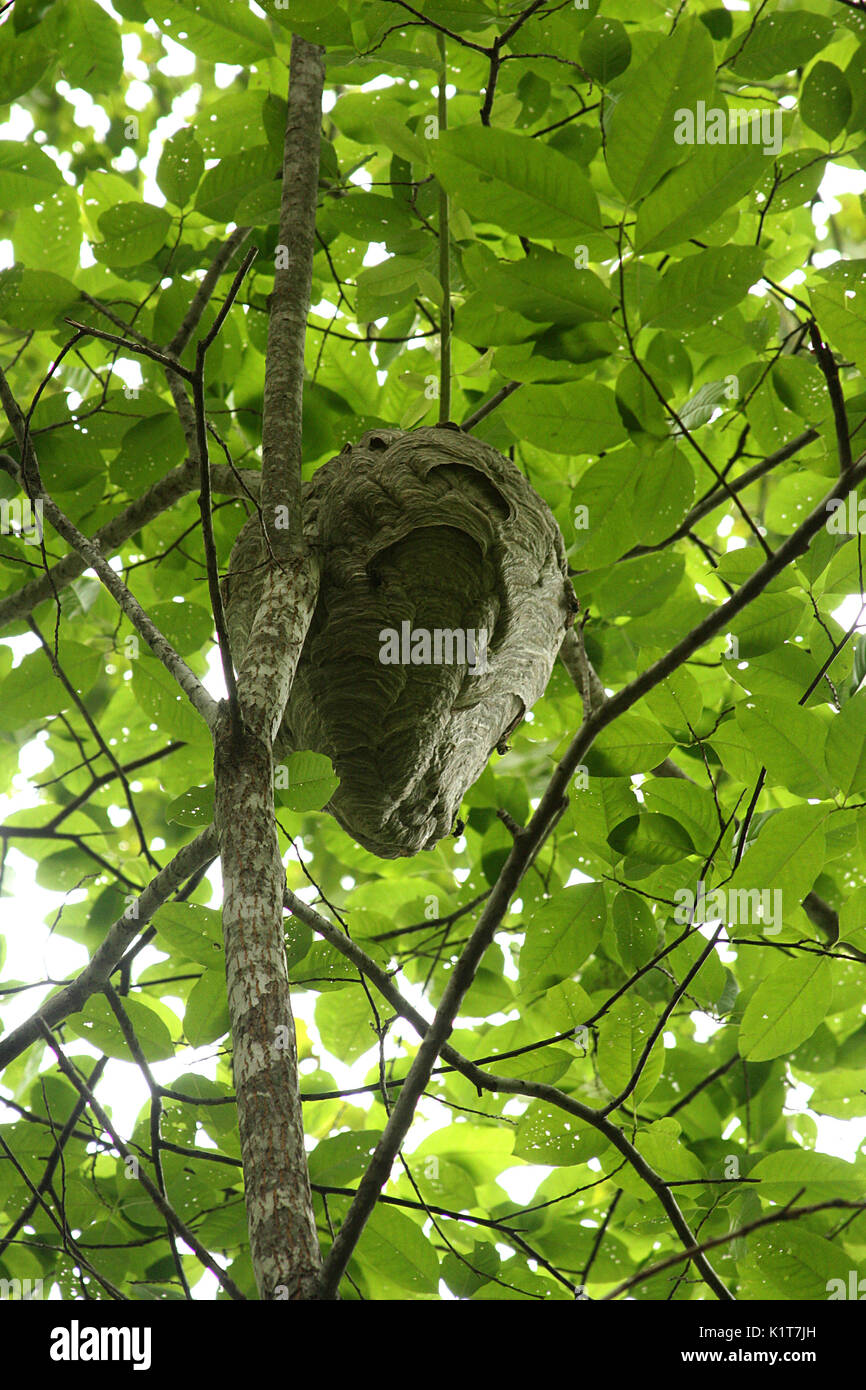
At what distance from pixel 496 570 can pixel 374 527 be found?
0.37 m

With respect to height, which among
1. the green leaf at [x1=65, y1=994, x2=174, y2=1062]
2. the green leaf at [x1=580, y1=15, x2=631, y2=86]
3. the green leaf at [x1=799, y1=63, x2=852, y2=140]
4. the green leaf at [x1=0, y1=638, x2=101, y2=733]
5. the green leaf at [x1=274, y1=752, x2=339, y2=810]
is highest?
the green leaf at [x1=799, y1=63, x2=852, y2=140]

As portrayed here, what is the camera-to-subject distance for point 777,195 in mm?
3150

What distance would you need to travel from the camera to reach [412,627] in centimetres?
275

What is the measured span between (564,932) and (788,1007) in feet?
2.24

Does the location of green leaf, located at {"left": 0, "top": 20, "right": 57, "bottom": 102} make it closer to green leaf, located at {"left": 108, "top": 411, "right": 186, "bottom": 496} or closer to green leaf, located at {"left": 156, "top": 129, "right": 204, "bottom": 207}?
green leaf, located at {"left": 156, "top": 129, "right": 204, "bottom": 207}

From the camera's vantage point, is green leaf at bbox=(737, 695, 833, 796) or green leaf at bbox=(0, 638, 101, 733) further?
green leaf at bbox=(0, 638, 101, 733)

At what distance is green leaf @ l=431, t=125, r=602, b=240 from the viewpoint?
5.36ft

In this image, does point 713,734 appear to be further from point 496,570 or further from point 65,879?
point 65,879

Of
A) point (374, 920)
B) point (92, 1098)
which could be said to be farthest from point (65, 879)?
point (92, 1098)

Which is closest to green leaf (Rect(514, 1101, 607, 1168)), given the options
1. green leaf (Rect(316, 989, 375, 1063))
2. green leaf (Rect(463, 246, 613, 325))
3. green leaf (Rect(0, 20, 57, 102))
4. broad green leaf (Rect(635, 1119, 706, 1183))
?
broad green leaf (Rect(635, 1119, 706, 1183))

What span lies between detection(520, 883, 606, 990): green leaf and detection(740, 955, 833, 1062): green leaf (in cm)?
61

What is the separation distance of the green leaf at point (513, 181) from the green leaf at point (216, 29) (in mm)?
2106

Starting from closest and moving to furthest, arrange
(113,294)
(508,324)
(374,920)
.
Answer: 1. (508,324)
2. (374,920)
3. (113,294)

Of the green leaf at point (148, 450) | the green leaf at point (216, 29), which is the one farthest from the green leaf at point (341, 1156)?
the green leaf at point (216, 29)
